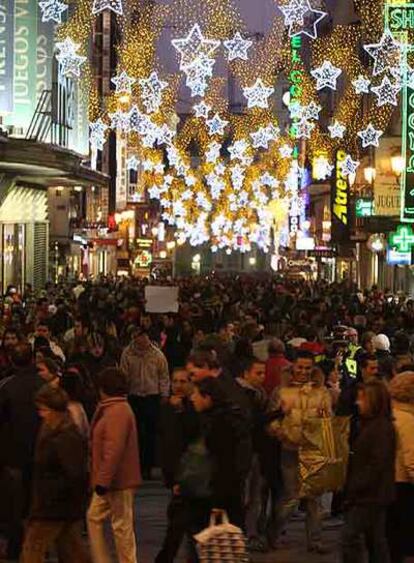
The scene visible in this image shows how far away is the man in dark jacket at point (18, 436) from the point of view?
11.7 m

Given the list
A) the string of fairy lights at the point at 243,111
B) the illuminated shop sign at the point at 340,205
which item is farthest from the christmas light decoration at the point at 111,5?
the illuminated shop sign at the point at 340,205

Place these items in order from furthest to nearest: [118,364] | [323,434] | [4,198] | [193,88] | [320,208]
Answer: [320,208], [4,198], [193,88], [118,364], [323,434]

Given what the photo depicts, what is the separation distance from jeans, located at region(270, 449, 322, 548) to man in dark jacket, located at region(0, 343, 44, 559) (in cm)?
217

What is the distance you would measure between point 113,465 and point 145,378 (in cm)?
631

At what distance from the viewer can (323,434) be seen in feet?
39.8

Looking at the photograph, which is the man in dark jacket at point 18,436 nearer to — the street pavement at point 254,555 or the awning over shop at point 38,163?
the street pavement at point 254,555

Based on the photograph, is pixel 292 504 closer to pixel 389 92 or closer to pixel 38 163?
pixel 38 163

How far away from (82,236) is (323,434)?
65.4 m

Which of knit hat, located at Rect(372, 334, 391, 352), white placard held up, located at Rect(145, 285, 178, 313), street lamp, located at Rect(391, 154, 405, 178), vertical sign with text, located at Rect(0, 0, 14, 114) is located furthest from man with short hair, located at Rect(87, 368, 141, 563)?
vertical sign with text, located at Rect(0, 0, 14, 114)

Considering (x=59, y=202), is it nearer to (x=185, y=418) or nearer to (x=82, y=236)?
(x=82, y=236)

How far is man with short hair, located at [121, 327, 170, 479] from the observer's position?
16875 millimetres

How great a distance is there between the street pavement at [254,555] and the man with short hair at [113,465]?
1.14 meters

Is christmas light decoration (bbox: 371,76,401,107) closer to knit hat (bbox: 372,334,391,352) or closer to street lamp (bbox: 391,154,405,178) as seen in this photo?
street lamp (bbox: 391,154,405,178)

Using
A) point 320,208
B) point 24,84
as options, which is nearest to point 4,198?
point 24,84
